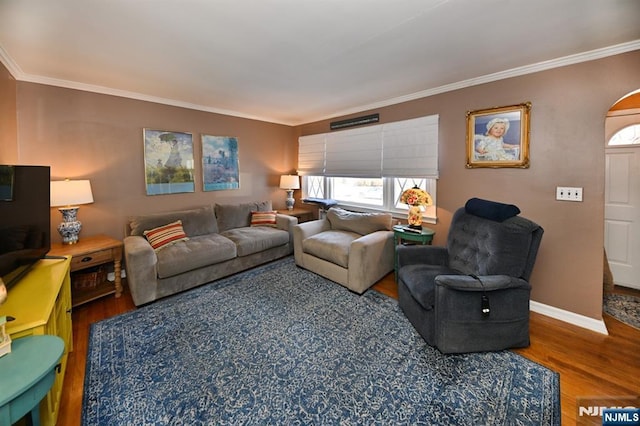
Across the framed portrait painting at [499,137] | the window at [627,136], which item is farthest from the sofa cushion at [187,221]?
the window at [627,136]

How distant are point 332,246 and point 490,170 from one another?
76.3 inches

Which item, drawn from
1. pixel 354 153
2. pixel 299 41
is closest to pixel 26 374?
pixel 299 41

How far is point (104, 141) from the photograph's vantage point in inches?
125

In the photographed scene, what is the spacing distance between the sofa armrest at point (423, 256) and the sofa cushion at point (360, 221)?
0.85 metres

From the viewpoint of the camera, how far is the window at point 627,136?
9.54 feet

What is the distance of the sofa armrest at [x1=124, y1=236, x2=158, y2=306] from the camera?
264cm

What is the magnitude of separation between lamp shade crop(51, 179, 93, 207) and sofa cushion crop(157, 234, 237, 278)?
94 centimetres

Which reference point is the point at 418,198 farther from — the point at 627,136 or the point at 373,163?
the point at 627,136

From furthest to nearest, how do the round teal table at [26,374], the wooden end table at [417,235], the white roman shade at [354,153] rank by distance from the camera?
the white roman shade at [354,153], the wooden end table at [417,235], the round teal table at [26,374]

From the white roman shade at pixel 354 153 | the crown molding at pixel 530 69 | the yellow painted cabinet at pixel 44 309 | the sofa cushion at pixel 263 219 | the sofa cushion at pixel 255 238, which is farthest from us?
the sofa cushion at pixel 263 219

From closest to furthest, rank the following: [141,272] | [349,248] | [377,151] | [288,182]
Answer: [141,272] → [349,248] → [377,151] → [288,182]

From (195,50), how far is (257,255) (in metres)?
2.48

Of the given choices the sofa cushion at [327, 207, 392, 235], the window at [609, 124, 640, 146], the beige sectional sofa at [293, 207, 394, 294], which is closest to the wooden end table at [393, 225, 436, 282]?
the beige sectional sofa at [293, 207, 394, 294]

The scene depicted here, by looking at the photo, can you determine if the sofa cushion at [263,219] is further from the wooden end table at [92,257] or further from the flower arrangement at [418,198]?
the flower arrangement at [418,198]
